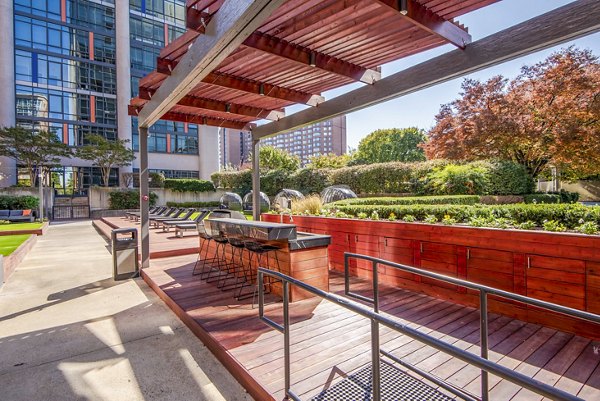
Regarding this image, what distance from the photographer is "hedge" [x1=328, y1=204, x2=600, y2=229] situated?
349cm

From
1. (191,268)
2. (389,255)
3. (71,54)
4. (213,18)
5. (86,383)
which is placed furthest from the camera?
(71,54)

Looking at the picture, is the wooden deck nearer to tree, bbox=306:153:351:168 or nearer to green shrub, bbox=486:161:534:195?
green shrub, bbox=486:161:534:195

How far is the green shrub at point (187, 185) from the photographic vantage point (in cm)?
2244

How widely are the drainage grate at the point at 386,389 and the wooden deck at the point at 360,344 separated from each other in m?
0.09

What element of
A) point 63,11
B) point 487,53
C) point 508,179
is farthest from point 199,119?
point 63,11

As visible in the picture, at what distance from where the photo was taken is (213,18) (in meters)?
2.83

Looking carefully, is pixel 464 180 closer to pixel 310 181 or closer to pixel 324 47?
pixel 310 181

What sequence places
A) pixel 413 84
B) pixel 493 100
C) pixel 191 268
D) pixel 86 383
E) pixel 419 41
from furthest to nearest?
1. pixel 493 100
2. pixel 191 268
3. pixel 413 84
4. pixel 419 41
5. pixel 86 383

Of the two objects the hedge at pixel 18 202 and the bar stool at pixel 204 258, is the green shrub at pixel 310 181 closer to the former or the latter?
the bar stool at pixel 204 258

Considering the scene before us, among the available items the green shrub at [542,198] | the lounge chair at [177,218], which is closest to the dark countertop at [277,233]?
the lounge chair at [177,218]

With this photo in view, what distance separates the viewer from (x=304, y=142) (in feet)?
388

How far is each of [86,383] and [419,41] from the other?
4367 millimetres

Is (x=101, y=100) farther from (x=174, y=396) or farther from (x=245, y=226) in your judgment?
(x=174, y=396)

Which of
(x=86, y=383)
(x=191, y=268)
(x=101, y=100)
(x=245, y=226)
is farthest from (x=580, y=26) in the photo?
(x=101, y=100)
